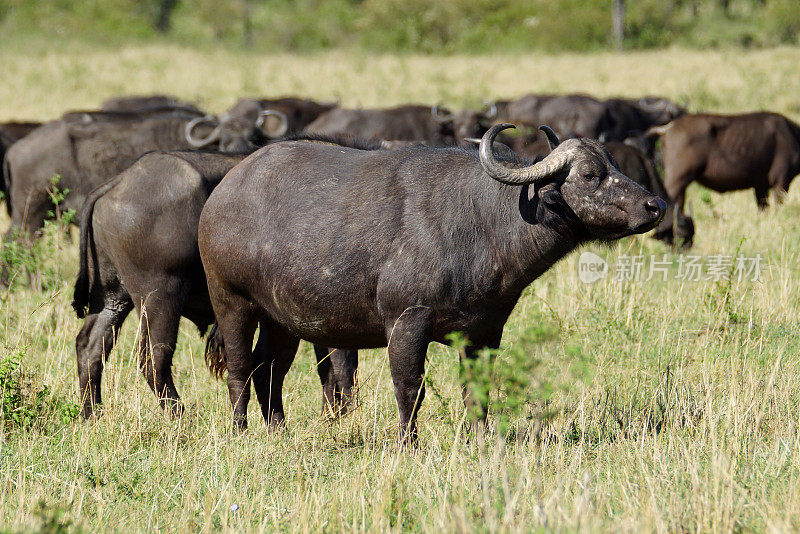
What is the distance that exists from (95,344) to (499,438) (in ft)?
11.3

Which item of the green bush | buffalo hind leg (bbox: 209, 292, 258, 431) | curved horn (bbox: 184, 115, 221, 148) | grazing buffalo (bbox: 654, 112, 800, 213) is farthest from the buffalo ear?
grazing buffalo (bbox: 654, 112, 800, 213)

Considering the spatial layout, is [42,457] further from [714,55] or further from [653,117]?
[714,55]

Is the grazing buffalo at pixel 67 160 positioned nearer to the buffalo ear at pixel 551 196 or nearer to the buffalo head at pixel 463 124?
the buffalo head at pixel 463 124

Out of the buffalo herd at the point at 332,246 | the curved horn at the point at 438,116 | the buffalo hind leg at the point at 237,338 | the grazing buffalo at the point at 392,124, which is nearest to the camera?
the buffalo herd at the point at 332,246

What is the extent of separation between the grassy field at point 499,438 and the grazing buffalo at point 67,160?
79cm

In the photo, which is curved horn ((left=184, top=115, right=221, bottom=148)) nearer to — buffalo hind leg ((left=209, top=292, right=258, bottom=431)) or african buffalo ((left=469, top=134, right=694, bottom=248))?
african buffalo ((left=469, top=134, right=694, bottom=248))

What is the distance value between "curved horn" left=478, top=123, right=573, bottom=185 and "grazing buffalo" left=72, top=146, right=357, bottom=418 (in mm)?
1972

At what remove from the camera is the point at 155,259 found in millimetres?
5695

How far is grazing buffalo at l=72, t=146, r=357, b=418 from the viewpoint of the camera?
5707mm

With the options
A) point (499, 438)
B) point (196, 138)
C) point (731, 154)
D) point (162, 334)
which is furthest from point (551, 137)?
point (731, 154)

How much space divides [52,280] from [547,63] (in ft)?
111

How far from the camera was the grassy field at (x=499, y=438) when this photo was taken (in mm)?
3793

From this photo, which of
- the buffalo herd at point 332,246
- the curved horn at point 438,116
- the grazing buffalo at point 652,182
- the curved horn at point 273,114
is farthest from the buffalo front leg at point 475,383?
the curved horn at point 438,116

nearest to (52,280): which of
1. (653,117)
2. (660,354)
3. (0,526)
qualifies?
(0,526)
